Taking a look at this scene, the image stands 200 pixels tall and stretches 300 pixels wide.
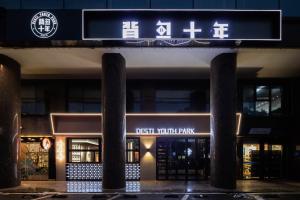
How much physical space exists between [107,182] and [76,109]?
677cm

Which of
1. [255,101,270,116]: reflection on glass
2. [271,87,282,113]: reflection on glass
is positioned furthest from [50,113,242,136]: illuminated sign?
[271,87,282,113]: reflection on glass

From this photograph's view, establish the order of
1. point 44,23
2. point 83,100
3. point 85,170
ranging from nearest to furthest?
1. point 44,23
2. point 85,170
3. point 83,100

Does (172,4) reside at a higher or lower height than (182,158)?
higher

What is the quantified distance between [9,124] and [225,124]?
10.4 m

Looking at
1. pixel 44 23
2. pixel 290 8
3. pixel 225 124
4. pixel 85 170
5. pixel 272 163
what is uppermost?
pixel 290 8

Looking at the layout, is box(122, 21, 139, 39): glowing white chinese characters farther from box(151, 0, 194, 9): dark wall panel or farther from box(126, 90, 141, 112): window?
box(126, 90, 141, 112): window

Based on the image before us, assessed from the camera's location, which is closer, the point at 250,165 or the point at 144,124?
the point at 144,124

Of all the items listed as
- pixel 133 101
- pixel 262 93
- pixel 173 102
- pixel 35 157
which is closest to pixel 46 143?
pixel 35 157

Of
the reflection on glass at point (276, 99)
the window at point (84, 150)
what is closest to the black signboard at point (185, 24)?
the reflection on glass at point (276, 99)

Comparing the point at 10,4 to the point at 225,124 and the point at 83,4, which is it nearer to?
the point at 83,4

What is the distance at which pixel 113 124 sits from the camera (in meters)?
21.2

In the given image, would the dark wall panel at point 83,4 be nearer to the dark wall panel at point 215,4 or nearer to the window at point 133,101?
the dark wall panel at point 215,4

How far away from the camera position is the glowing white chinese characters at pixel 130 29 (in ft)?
62.7

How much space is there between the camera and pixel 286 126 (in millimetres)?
26031
